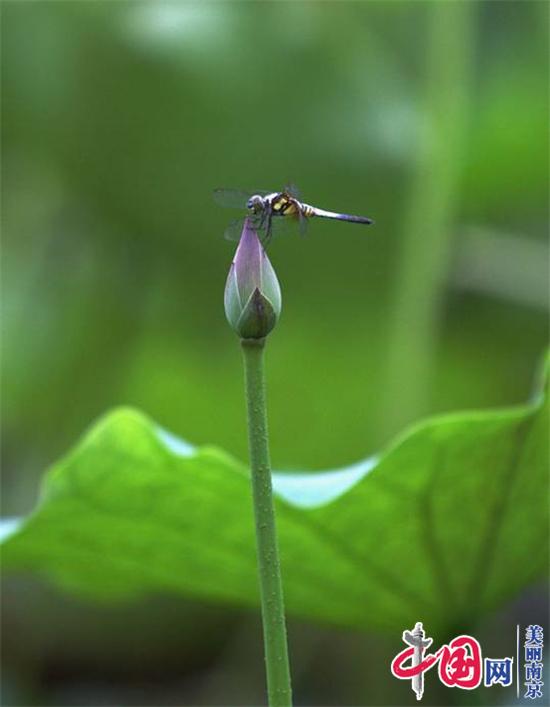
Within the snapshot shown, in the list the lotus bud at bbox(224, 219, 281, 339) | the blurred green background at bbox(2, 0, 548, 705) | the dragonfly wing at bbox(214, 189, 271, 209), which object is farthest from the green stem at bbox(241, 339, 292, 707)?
the blurred green background at bbox(2, 0, 548, 705)

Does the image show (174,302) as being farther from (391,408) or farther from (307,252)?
(391,408)

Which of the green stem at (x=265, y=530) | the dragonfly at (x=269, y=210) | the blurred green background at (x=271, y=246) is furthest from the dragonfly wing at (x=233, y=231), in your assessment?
the blurred green background at (x=271, y=246)

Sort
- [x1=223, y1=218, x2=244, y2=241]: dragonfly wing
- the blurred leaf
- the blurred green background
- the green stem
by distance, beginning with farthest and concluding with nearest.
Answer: the blurred green background
the blurred leaf
[x1=223, y1=218, x2=244, y2=241]: dragonfly wing
the green stem

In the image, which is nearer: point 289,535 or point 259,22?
point 289,535

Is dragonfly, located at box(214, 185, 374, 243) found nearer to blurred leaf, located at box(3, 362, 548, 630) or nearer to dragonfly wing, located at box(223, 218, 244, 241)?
dragonfly wing, located at box(223, 218, 244, 241)

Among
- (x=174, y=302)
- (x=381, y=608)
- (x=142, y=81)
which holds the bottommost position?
(x=381, y=608)

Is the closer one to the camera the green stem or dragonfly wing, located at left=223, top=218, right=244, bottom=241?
the green stem

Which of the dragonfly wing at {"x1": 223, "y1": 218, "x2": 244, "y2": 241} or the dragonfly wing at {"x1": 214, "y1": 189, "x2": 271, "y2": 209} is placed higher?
the dragonfly wing at {"x1": 214, "y1": 189, "x2": 271, "y2": 209}

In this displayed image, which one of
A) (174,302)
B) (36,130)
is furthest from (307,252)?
(36,130)
